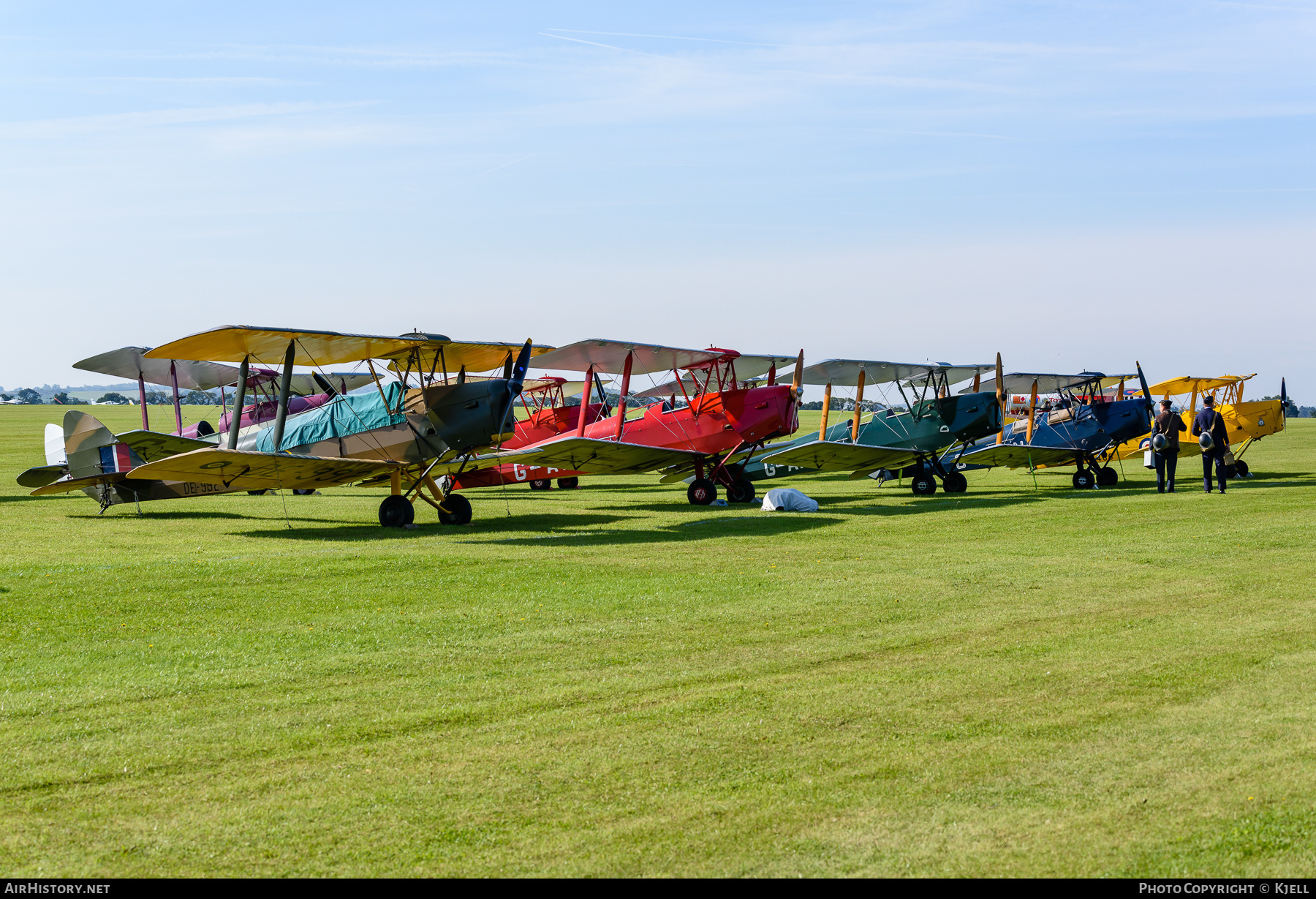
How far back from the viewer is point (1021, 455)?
82.5ft

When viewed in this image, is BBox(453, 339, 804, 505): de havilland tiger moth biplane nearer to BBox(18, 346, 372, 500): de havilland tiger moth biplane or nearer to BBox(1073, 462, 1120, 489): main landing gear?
BBox(18, 346, 372, 500): de havilland tiger moth biplane

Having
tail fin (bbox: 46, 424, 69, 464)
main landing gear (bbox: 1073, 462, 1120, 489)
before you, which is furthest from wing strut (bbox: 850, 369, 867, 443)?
tail fin (bbox: 46, 424, 69, 464)

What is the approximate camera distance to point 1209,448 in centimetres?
1964

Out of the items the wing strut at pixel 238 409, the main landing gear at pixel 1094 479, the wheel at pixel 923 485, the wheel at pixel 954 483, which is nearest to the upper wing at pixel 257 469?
the wing strut at pixel 238 409

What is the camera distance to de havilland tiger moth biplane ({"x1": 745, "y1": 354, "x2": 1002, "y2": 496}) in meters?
22.3

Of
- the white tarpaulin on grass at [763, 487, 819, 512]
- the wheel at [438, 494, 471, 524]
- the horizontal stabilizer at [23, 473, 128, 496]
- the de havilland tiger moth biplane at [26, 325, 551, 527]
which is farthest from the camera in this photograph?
the white tarpaulin on grass at [763, 487, 819, 512]

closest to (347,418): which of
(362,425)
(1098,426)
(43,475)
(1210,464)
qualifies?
(362,425)

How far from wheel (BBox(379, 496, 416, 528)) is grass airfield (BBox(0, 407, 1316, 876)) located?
3.44m

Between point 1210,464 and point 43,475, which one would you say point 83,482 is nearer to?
point 43,475

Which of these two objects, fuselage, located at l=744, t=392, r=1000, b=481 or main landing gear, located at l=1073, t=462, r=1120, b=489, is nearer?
fuselage, located at l=744, t=392, r=1000, b=481

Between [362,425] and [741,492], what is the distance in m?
7.65

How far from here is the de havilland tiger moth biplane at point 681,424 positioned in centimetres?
1931

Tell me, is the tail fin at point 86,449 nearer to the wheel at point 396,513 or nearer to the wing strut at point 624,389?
the wheel at point 396,513
